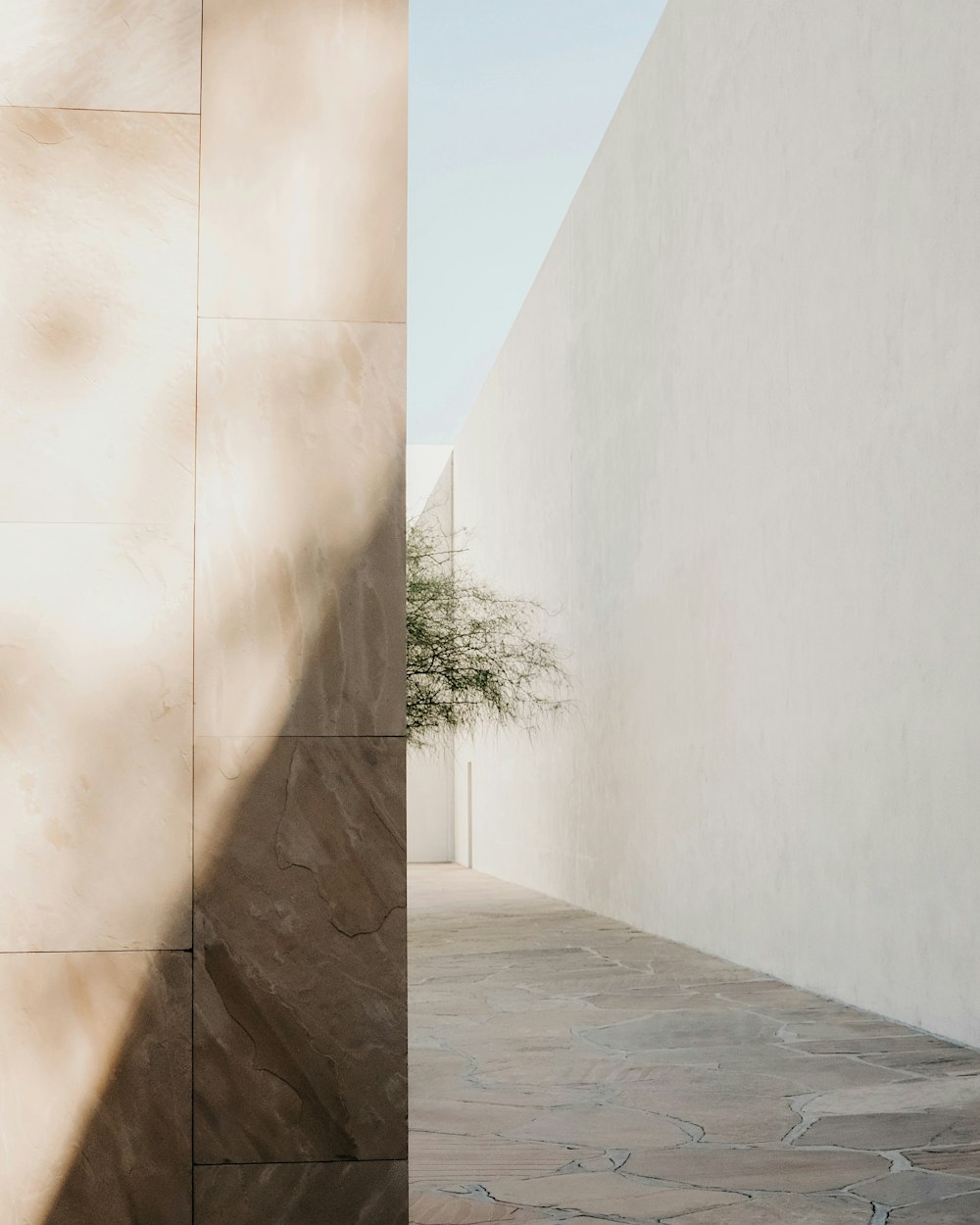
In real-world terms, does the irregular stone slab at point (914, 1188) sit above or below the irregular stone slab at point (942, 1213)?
below

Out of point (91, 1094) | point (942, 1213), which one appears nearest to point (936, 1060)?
point (942, 1213)

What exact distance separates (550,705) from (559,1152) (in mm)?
A: 7798

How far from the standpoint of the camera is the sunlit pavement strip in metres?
2.71

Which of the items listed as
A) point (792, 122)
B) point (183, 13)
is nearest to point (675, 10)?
point (792, 122)

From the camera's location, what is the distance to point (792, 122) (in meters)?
5.99

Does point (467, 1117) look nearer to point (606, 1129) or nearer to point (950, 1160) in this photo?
point (606, 1129)

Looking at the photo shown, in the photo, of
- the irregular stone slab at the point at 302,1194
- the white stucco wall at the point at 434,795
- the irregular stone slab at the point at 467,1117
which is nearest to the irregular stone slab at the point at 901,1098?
the irregular stone slab at the point at 467,1117

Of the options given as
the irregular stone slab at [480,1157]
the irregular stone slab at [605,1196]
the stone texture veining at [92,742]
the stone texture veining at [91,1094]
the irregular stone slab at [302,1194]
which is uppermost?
the stone texture veining at [92,742]

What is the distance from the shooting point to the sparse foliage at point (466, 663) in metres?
10.2

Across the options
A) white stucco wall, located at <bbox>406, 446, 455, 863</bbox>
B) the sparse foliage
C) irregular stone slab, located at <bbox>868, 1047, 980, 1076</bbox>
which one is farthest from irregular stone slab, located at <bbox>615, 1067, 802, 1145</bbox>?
white stucco wall, located at <bbox>406, 446, 455, 863</bbox>

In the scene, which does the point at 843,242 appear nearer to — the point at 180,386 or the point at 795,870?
the point at 795,870

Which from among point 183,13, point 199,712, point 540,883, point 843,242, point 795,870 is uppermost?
point 843,242

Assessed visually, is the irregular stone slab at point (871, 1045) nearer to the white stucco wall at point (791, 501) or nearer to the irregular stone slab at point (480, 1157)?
the white stucco wall at point (791, 501)

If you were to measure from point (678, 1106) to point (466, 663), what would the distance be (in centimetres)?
694
